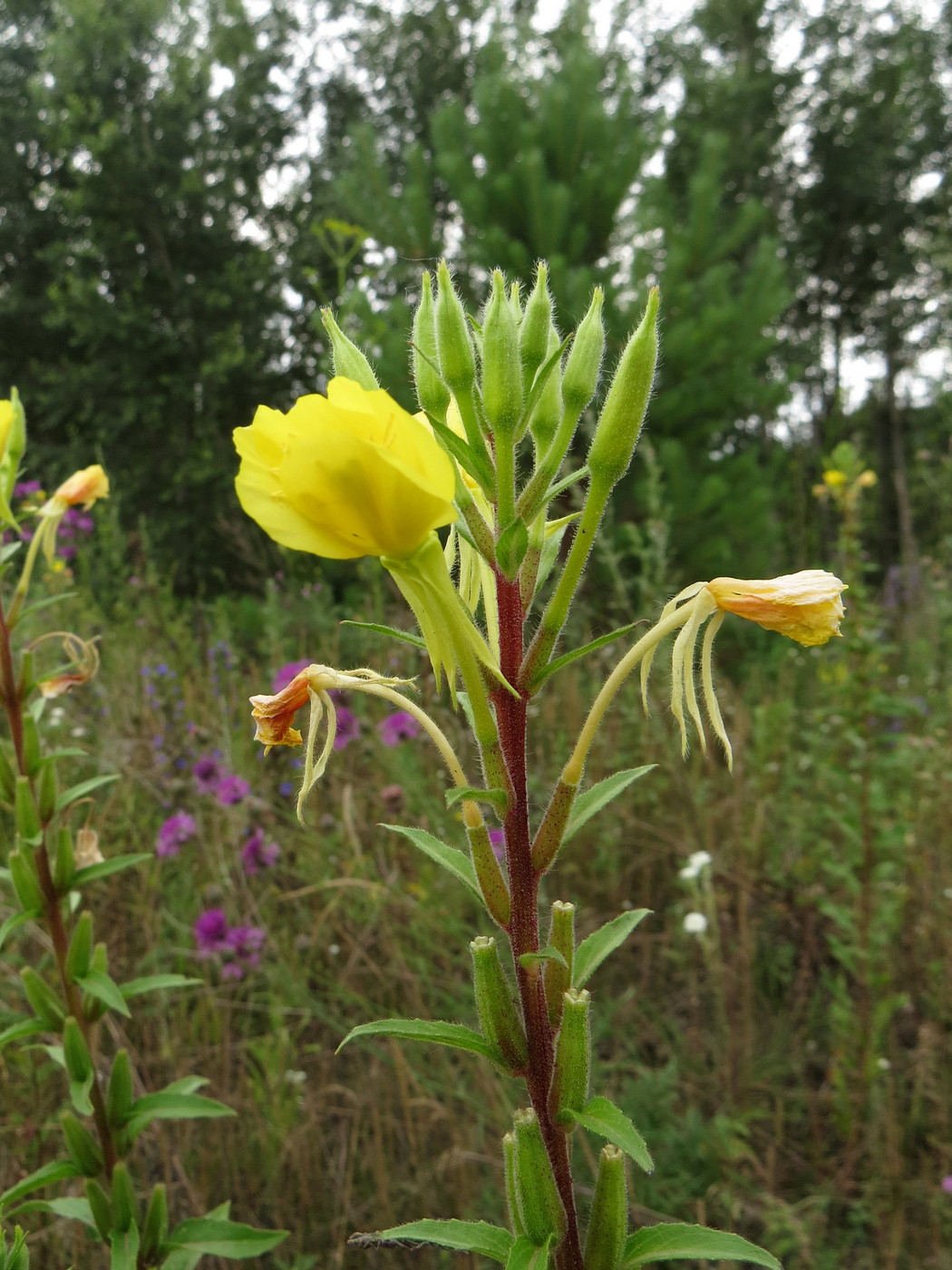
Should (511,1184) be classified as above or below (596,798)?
below

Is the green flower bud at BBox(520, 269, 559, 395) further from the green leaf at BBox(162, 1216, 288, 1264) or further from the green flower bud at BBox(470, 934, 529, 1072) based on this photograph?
the green leaf at BBox(162, 1216, 288, 1264)

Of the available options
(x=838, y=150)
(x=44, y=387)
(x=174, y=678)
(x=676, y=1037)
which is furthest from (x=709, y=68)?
(x=676, y=1037)

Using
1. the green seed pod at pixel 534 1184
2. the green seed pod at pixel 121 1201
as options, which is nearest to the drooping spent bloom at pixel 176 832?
the green seed pod at pixel 121 1201

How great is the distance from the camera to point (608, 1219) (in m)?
0.74

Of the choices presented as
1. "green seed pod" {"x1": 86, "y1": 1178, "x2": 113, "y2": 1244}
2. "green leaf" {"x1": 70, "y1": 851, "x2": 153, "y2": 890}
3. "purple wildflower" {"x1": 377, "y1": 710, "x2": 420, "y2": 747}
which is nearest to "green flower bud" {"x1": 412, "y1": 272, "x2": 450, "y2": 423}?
"green leaf" {"x1": 70, "y1": 851, "x2": 153, "y2": 890}

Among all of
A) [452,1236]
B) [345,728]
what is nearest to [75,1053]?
[452,1236]

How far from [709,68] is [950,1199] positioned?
17.8 m

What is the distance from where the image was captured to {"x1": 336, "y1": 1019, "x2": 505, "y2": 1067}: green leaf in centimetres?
69

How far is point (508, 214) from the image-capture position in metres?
5.89

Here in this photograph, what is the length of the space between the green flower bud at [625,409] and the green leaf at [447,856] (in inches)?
13.5

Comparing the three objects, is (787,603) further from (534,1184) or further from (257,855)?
(257,855)

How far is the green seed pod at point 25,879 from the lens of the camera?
137 centimetres

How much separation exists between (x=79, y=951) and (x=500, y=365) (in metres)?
1.16

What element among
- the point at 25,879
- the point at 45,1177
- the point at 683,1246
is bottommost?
the point at 45,1177
